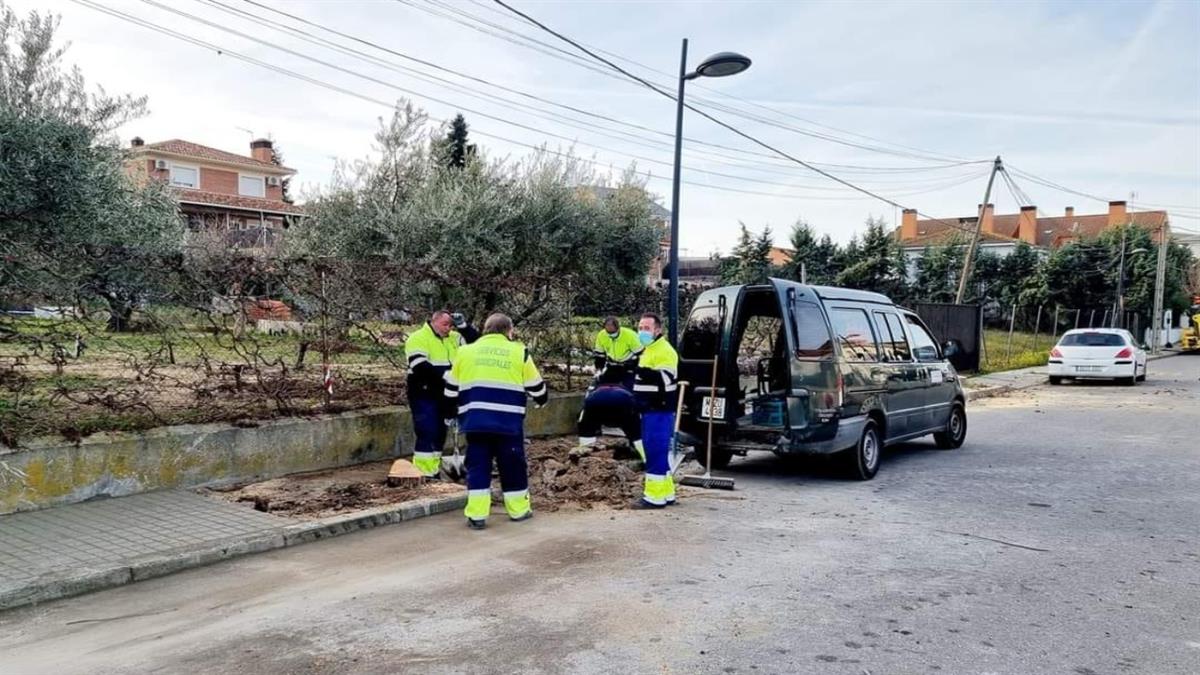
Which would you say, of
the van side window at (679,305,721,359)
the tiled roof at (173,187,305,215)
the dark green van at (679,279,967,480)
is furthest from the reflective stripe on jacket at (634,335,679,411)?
the tiled roof at (173,187,305,215)

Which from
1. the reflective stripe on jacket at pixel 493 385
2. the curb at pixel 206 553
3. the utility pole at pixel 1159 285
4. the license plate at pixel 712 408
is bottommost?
the curb at pixel 206 553

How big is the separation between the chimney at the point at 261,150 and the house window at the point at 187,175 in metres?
7.24

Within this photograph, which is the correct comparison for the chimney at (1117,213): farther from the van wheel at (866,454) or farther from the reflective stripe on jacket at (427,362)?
the reflective stripe on jacket at (427,362)

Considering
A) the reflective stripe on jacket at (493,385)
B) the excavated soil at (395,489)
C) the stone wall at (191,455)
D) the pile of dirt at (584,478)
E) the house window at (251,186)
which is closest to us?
the stone wall at (191,455)

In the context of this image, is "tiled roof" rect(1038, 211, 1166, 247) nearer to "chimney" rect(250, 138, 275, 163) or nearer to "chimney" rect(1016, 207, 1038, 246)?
"chimney" rect(1016, 207, 1038, 246)

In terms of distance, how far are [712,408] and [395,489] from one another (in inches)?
121

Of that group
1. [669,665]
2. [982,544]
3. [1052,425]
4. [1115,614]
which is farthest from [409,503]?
[1052,425]

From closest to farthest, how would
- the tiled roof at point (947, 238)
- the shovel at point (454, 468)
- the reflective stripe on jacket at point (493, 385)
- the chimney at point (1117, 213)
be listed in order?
the reflective stripe on jacket at point (493, 385), the shovel at point (454, 468), the tiled roof at point (947, 238), the chimney at point (1117, 213)

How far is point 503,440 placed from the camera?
250 inches

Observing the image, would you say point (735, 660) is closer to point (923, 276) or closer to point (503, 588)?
point (503, 588)

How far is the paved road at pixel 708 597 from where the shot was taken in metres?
3.80

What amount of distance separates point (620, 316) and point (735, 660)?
832cm

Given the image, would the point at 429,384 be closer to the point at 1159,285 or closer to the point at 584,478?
the point at 584,478

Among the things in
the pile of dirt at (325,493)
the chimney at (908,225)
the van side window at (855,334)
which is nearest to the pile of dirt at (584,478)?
the pile of dirt at (325,493)
